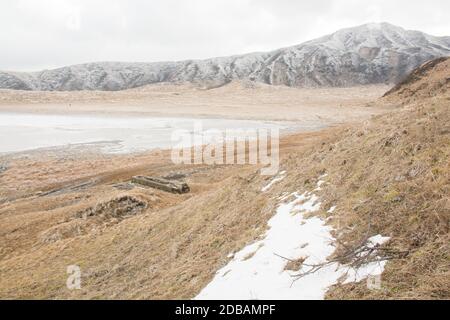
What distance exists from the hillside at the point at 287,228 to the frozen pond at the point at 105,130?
28988 mm

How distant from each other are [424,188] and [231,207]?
5990 mm

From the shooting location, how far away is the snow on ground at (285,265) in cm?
643

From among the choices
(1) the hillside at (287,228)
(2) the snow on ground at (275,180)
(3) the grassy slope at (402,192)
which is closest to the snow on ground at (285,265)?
(1) the hillside at (287,228)

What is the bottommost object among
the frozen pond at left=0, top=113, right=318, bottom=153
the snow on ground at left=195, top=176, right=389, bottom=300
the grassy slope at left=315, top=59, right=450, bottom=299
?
the frozen pond at left=0, top=113, right=318, bottom=153

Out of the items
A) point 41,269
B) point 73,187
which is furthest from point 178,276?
point 73,187

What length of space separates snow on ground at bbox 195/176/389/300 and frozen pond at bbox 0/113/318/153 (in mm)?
37881

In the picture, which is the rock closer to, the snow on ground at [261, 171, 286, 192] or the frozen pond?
the snow on ground at [261, 171, 286, 192]

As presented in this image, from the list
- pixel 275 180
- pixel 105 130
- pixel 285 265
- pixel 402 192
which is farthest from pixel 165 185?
pixel 105 130

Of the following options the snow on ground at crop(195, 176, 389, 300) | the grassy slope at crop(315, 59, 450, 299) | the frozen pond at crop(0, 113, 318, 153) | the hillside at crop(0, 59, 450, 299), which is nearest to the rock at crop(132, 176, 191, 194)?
the hillside at crop(0, 59, 450, 299)

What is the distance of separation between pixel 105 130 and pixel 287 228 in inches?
2201

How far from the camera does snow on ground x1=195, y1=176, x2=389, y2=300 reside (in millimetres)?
6428

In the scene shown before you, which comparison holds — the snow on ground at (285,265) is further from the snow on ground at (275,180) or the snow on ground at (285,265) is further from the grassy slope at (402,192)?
the snow on ground at (275,180)

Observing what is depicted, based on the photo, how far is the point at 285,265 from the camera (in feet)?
23.9
